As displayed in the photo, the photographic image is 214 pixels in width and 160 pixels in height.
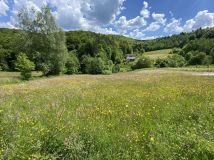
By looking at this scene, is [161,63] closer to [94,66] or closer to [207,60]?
[207,60]

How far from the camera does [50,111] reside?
814 cm

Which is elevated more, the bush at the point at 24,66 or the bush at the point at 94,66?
the bush at the point at 24,66

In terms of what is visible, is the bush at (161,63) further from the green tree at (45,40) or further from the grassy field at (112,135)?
the grassy field at (112,135)

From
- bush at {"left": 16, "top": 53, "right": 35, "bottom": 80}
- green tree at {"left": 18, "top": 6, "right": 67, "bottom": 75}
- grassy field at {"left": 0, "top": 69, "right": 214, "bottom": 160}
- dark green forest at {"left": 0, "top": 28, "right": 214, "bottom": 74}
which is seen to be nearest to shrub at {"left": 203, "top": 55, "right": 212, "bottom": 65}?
dark green forest at {"left": 0, "top": 28, "right": 214, "bottom": 74}

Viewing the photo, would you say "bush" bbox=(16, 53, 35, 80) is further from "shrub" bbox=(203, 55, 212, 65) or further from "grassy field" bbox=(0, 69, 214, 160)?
"shrub" bbox=(203, 55, 212, 65)

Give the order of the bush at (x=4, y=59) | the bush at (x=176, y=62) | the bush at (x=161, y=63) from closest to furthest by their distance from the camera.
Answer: the bush at (x=4, y=59), the bush at (x=176, y=62), the bush at (x=161, y=63)

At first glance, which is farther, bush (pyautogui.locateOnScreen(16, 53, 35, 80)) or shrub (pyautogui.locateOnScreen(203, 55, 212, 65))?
Answer: shrub (pyautogui.locateOnScreen(203, 55, 212, 65))

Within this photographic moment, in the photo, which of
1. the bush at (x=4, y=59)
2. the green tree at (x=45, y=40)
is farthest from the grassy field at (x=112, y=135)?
the bush at (x=4, y=59)

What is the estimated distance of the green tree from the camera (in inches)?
2010

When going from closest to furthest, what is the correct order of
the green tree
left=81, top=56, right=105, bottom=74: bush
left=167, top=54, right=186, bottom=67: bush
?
the green tree
left=81, top=56, right=105, bottom=74: bush
left=167, top=54, right=186, bottom=67: bush

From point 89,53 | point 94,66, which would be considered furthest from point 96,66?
point 89,53

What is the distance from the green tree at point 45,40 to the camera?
168ft

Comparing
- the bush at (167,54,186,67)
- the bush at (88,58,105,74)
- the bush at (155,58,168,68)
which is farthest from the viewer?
the bush at (155,58,168,68)

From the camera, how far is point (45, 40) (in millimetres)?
51219
